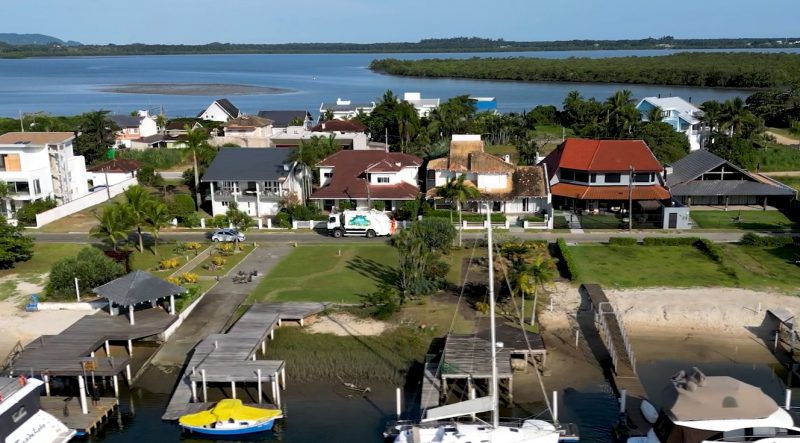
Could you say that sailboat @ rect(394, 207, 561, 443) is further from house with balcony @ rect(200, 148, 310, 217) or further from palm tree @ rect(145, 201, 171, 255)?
house with balcony @ rect(200, 148, 310, 217)

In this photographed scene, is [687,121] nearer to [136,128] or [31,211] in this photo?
[31,211]

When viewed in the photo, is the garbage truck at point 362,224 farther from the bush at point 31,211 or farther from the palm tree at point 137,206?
the bush at point 31,211

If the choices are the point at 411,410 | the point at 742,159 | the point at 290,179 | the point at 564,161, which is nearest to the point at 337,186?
the point at 290,179

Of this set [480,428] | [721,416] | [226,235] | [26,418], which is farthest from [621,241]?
[26,418]

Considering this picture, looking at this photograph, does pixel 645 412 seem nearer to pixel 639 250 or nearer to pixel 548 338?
pixel 548 338

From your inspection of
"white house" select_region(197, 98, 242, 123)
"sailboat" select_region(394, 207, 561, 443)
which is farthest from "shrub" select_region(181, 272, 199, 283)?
"white house" select_region(197, 98, 242, 123)
